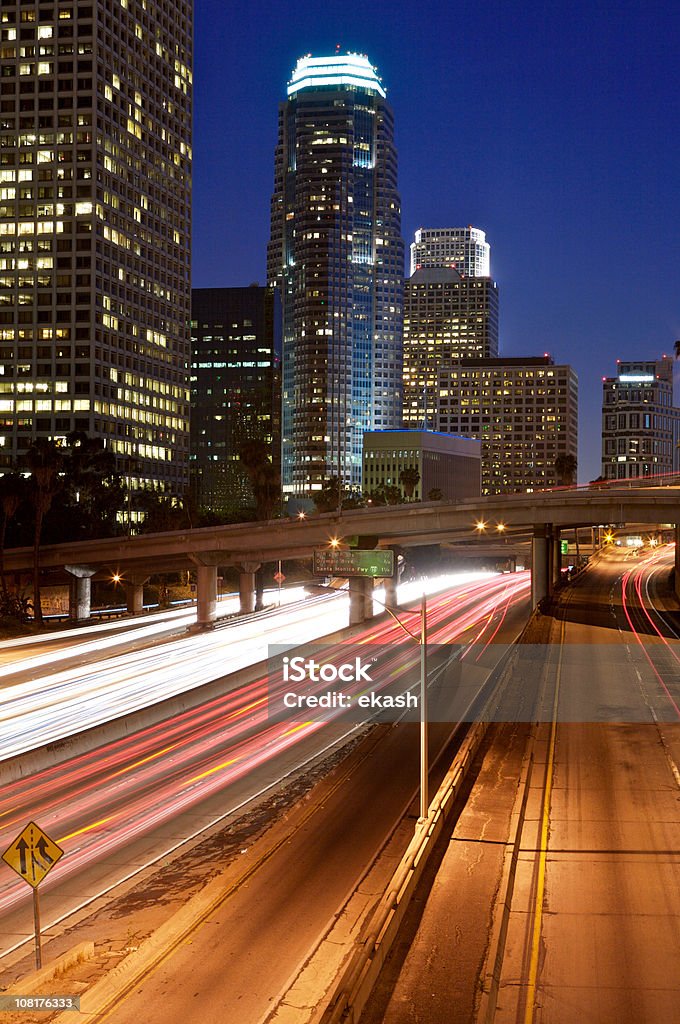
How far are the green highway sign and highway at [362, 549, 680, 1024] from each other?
1000 centimetres

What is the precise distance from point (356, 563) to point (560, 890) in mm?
27872

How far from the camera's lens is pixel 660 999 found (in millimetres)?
18797

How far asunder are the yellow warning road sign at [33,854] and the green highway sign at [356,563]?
2970cm

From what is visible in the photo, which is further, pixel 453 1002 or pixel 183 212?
pixel 183 212

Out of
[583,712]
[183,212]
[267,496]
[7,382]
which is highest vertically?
[183,212]

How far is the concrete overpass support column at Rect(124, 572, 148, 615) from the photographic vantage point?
10662cm

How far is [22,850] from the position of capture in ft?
65.5

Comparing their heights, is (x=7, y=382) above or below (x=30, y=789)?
above

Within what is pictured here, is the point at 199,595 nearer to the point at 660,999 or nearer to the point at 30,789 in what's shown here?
the point at 30,789

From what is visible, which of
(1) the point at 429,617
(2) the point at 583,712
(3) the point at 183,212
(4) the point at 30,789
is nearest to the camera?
(4) the point at 30,789

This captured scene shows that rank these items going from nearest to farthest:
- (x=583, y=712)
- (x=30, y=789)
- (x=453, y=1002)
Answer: (x=453, y=1002) → (x=30, y=789) → (x=583, y=712)

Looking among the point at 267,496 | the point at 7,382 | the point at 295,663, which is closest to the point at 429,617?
the point at 295,663

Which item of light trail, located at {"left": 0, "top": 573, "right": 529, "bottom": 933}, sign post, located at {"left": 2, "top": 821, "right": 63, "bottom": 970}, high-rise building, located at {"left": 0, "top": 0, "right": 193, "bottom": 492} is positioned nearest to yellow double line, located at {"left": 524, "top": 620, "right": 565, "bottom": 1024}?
sign post, located at {"left": 2, "top": 821, "right": 63, "bottom": 970}

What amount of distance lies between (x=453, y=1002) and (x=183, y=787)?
54.9 feet
